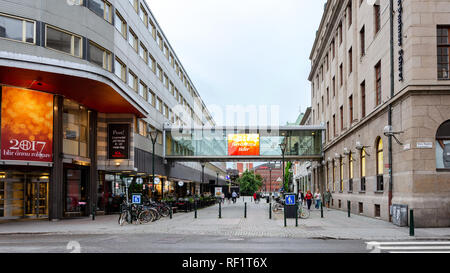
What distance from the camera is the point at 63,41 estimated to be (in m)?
24.9

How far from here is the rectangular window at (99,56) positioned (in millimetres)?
27022

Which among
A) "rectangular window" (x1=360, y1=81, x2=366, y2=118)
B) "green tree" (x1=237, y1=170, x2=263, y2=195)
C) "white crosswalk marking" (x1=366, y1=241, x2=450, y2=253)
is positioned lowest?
"green tree" (x1=237, y1=170, x2=263, y2=195)

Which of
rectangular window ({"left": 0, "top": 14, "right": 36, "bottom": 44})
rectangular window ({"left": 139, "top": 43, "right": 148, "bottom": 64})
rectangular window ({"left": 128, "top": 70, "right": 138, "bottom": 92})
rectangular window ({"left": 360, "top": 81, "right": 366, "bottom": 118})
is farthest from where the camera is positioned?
rectangular window ({"left": 139, "top": 43, "right": 148, "bottom": 64})

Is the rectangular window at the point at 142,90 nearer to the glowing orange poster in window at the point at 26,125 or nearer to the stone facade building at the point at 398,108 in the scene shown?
the glowing orange poster in window at the point at 26,125

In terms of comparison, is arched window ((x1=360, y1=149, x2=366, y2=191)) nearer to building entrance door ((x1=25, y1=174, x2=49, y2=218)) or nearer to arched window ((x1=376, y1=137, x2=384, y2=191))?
arched window ((x1=376, y1=137, x2=384, y2=191))

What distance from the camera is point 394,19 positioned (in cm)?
2242

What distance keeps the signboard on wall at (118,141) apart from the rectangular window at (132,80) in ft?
14.2

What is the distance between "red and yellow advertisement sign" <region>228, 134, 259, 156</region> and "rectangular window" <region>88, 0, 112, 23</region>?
20539 millimetres

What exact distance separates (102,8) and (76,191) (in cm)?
1171

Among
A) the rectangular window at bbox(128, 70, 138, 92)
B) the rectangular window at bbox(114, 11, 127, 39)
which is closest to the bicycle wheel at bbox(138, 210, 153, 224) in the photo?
the rectangular window at bbox(128, 70, 138, 92)

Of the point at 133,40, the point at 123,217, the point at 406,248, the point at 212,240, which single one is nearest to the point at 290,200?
the point at 212,240

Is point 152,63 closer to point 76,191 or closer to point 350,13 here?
point 76,191

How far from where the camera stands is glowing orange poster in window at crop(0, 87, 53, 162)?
2322 cm

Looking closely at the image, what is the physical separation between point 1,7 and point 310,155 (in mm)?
33138
